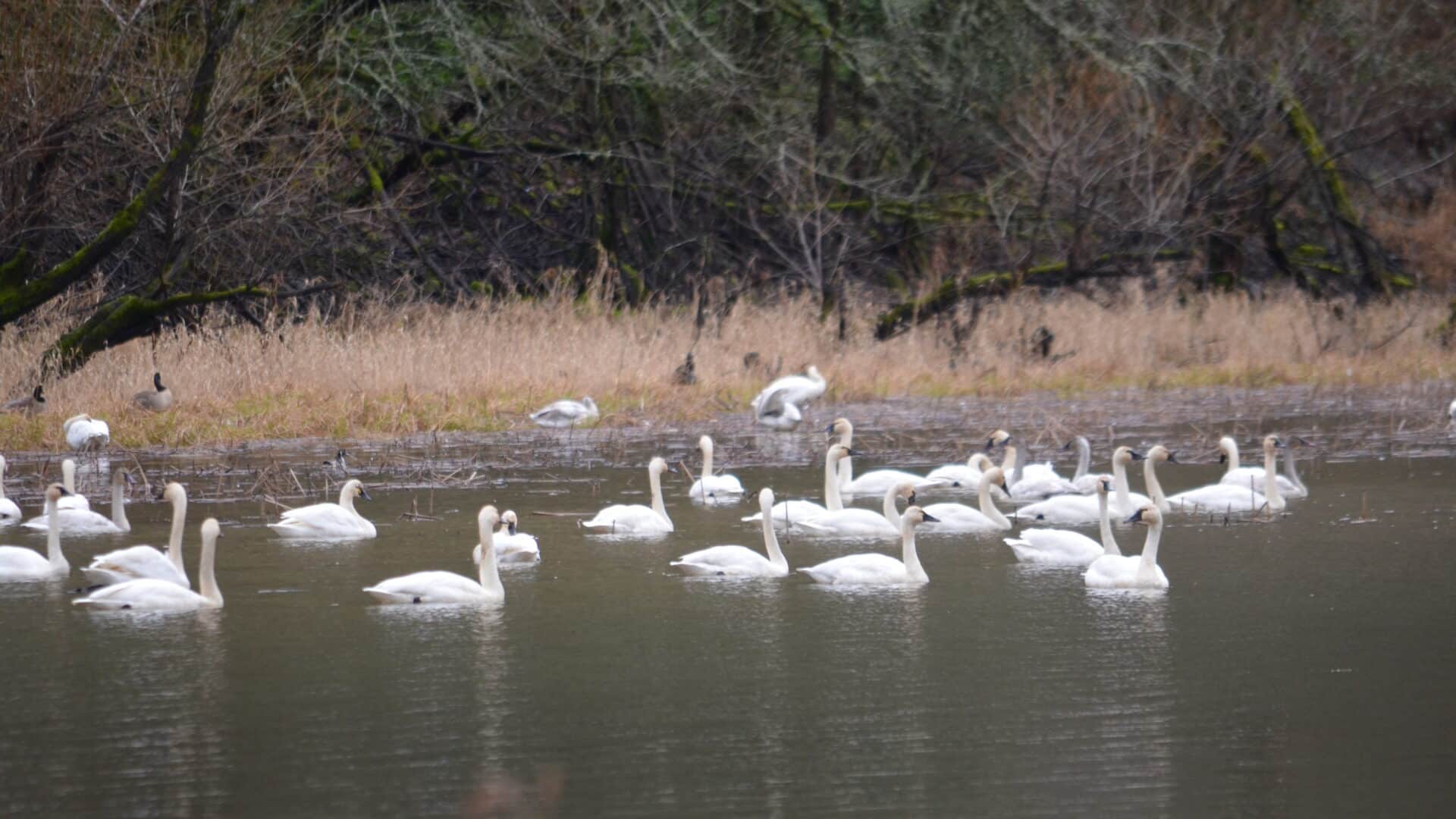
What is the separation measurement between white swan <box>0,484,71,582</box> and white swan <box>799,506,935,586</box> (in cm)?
355

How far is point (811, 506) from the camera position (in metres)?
10.6

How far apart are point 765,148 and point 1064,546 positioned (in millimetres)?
12513

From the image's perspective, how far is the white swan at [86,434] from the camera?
43.3ft

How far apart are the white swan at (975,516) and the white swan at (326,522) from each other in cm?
318

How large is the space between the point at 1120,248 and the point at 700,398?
249 inches

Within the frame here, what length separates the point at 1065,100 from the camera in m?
21.1

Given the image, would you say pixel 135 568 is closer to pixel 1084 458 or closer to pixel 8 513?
pixel 8 513

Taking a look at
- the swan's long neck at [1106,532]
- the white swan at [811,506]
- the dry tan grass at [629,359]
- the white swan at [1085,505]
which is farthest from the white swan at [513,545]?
the dry tan grass at [629,359]

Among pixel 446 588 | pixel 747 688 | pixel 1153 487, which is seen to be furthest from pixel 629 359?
pixel 747 688

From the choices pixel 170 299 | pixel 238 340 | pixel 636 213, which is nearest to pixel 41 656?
pixel 170 299

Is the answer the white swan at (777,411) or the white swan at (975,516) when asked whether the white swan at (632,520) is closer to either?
the white swan at (975,516)

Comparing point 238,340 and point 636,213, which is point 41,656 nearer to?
point 238,340

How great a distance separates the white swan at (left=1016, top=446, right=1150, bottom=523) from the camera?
1071cm

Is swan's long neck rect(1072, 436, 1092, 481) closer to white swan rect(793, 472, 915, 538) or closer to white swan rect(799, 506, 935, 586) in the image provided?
white swan rect(793, 472, 915, 538)
